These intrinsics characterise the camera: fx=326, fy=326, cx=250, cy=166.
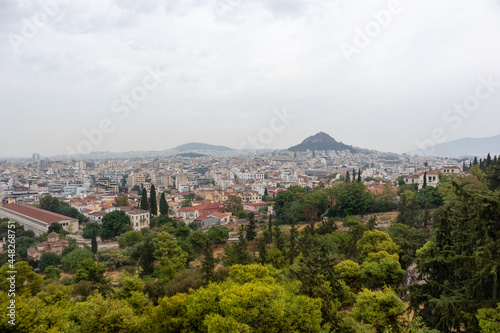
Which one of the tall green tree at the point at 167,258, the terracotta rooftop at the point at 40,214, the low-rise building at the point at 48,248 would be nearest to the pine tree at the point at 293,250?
the tall green tree at the point at 167,258

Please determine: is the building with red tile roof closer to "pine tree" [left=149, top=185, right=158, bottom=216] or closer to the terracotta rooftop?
the terracotta rooftop

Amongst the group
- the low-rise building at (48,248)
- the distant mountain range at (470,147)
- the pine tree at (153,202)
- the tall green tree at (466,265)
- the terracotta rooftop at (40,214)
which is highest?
the distant mountain range at (470,147)

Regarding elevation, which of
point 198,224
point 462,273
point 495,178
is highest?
point 495,178

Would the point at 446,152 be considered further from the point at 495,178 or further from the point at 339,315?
the point at 339,315

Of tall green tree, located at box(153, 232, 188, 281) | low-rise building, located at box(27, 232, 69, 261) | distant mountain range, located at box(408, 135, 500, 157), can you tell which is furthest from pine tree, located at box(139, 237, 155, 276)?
distant mountain range, located at box(408, 135, 500, 157)

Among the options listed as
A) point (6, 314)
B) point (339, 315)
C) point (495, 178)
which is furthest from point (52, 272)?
point (495, 178)

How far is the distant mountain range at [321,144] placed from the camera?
156m

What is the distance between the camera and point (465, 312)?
634cm

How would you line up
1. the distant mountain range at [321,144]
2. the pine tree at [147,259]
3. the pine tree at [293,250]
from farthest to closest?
the distant mountain range at [321,144] < the pine tree at [147,259] < the pine tree at [293,250]

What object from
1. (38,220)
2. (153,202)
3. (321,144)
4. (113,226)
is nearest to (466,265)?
(113,226)

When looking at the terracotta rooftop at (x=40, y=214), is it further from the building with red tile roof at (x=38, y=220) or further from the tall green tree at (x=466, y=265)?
the tall green tree at (x=466, y=265)

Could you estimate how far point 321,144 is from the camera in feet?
517

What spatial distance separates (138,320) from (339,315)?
15.2 ft

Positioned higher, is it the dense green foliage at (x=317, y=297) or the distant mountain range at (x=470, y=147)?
the distant mountain range at (x=470, y=147)
